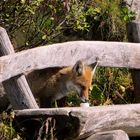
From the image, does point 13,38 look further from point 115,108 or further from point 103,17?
point 115,108

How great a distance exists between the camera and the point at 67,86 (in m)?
6.79

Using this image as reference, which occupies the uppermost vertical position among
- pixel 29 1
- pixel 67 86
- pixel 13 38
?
pixel 29 1

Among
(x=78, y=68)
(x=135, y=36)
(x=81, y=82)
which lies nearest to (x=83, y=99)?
(x=81, y=82)

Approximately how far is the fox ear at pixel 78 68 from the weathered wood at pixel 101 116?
92cm

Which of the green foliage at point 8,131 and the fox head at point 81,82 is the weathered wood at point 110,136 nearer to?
the green foliage at point 8,131

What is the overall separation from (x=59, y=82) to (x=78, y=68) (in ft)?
1.33

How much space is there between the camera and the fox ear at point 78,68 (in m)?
6.06

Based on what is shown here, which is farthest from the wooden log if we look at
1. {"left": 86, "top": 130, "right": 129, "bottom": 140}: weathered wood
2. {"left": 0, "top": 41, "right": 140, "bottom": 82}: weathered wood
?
{"left": 86, "top": 130, "right": 129, "bottom": 140}: weathered wood

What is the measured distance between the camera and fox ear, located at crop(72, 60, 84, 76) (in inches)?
239

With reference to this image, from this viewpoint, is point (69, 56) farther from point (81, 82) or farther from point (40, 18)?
point (40, 18)

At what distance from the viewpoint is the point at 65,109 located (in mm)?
4684

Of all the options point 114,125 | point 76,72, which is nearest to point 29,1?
point 76,72

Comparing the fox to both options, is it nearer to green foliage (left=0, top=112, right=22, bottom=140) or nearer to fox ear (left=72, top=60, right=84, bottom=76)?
fox ear (left=72, top=60, right=84, bottom=76)

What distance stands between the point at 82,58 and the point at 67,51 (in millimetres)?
410
